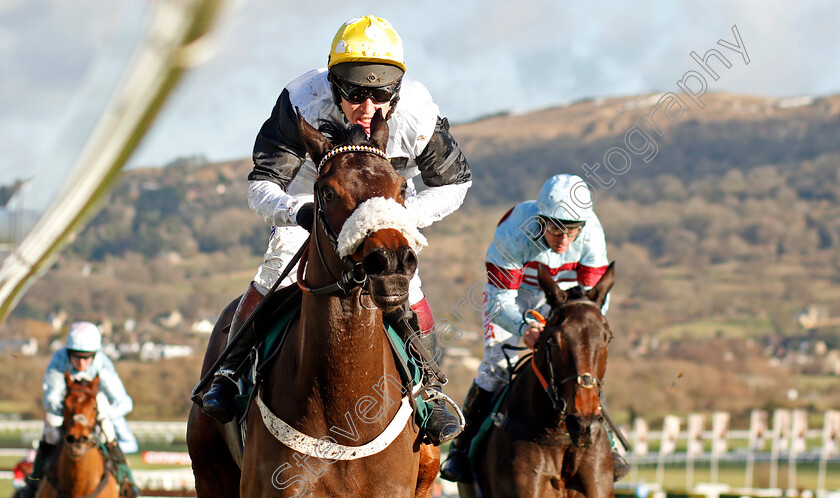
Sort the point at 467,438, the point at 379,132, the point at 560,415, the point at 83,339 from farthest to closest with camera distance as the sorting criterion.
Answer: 1. the point at 83,339
2. the point at 467,438
3. the point at 560,415
4. the point at 379,132

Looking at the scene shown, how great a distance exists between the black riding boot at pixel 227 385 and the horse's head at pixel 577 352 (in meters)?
2.60

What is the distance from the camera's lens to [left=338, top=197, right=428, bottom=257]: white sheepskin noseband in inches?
128

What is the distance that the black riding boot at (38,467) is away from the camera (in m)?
9.84

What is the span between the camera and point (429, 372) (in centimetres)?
459

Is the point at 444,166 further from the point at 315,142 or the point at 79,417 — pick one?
the point at 79,417

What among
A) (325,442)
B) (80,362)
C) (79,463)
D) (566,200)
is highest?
(566,200)

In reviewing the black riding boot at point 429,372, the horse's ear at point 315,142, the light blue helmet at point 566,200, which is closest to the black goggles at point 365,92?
the horse's ear at point 315,142

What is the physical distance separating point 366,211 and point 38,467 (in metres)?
7.93

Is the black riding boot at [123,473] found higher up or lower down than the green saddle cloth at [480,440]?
lower down

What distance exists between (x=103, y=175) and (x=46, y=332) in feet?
280

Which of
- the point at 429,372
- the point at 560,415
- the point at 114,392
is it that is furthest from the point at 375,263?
the point at 114,392

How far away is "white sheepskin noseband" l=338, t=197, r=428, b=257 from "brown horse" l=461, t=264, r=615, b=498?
11.1ft

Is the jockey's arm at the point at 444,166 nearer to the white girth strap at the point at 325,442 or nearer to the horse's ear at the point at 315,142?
the horse's ear at the point at 315,142

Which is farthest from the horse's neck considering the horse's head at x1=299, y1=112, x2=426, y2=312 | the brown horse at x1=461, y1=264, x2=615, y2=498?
the horse's head at x1=299, y1=112, x2=426, y2=312
